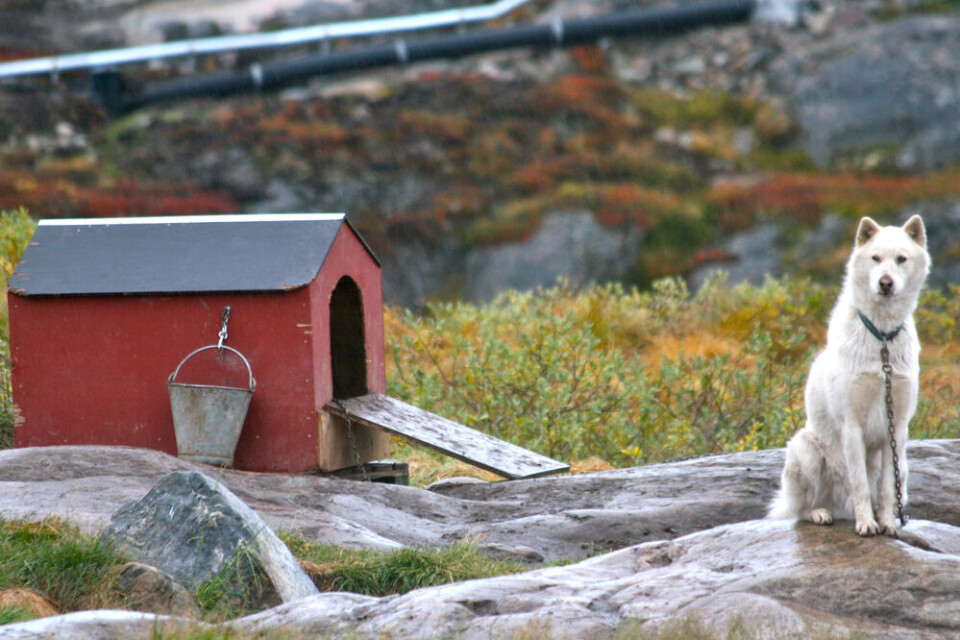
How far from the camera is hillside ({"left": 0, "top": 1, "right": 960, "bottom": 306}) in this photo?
76.8ft

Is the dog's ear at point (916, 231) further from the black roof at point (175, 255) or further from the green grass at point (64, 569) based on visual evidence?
the black roof at point (175, 255)

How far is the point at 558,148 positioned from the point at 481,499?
841 inches

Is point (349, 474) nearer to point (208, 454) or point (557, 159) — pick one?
point (208, 454)

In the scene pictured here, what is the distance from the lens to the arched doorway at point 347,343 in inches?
353

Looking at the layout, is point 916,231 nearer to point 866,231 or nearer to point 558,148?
point 866,231

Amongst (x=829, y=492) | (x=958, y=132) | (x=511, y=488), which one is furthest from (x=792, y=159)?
(x=829, y=492)

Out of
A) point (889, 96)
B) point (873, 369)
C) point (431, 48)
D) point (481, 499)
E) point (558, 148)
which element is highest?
point (431, 48)

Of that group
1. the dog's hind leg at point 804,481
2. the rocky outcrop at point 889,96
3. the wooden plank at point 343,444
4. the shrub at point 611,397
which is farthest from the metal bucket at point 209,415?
the rocky outcrop at point 889,96

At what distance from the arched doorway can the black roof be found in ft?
3.84

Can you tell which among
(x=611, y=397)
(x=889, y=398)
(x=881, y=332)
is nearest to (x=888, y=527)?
(x=889, y=398)

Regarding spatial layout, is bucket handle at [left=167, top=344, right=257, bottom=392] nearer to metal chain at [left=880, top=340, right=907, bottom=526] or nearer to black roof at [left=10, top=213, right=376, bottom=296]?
black roof at [left=10, top=213, right=376, bottom=296]

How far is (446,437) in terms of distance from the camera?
302 inches

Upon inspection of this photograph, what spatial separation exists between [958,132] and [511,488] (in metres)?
23.0

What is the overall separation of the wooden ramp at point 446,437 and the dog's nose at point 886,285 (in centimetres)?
360
